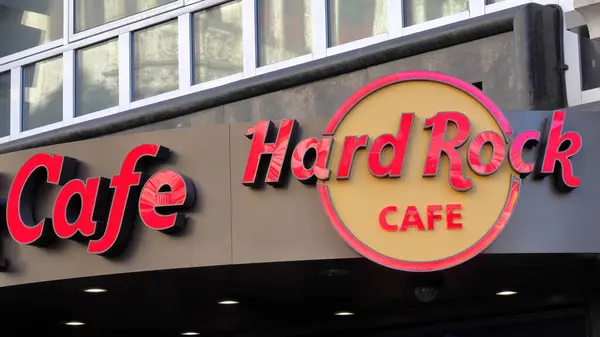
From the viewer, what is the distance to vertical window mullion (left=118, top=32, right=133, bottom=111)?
59.0 ft

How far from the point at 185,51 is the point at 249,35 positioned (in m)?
1.17

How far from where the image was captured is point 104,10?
18734 millimetres

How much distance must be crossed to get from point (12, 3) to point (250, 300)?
24.1 feet

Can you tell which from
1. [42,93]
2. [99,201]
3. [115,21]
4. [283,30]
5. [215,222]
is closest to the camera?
[215,222]

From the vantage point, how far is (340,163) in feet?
42.3

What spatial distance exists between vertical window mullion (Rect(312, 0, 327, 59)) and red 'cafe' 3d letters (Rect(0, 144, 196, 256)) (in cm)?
324

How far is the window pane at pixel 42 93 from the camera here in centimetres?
1914

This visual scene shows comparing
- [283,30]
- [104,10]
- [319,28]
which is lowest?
[319,28]

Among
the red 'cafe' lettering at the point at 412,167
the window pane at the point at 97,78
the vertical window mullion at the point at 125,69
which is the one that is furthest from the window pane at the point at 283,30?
the red 'cafe' lettering at the point at 412,167

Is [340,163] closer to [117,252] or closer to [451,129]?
[451,129]

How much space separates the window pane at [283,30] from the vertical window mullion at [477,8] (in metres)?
2.44

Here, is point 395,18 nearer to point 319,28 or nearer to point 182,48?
point 319,28

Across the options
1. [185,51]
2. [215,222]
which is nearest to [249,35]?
[185,51]

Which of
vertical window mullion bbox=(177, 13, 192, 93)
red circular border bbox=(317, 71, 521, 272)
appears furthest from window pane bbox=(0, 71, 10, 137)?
red circular border bbox=(317, 71, 521, 272)
